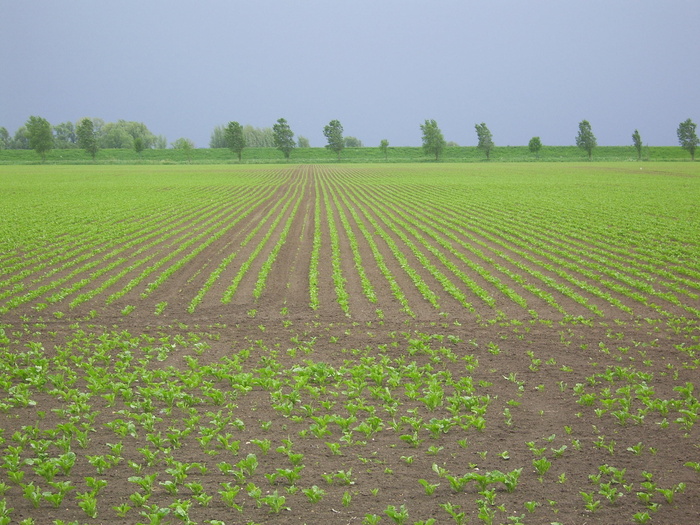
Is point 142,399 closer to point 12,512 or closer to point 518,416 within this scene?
point 12,512

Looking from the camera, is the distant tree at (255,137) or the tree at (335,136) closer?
Result: the tree at (335,136)

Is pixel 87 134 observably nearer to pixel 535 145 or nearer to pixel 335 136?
pixel 335 136

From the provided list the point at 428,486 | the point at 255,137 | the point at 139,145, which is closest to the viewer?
the point at 428,486

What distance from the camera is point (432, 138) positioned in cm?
11956

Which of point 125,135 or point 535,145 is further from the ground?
point 125,135

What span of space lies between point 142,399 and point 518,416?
22.1ft

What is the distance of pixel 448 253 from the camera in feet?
67.5

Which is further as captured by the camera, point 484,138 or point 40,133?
point 484,138

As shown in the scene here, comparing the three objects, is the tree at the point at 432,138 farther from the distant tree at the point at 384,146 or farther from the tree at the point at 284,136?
the tree at the point at 284,136

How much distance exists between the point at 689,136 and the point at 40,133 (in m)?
147

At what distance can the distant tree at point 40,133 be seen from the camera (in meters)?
111

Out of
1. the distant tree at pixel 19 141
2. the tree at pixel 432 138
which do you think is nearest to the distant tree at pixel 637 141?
the tree at pixel 432 138

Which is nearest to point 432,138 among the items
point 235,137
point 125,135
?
point 235,137

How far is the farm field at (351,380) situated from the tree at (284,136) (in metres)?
105
